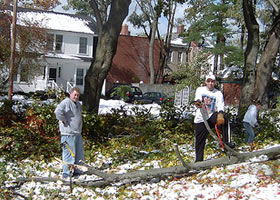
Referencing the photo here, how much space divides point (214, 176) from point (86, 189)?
6.82 feet

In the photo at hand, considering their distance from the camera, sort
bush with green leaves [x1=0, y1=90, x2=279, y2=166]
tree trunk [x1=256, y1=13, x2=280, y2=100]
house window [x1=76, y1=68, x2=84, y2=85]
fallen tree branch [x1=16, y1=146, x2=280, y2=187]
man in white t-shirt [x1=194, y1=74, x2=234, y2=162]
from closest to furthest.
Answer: fallen tree branch [x1=16, y1=146, x2=280, y2=187], man in white t-shirt [x1=194, y1=74, x2=234, y2=162], bush with green leaves [x1=0, y1=90, x2=279, y2=166], tree trunk [x1=256, y1=13, x2=280, y2=100], house window [x1=76, y1=68, x2=84, y2=85]

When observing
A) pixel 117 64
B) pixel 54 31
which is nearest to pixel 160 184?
pixel 54 31

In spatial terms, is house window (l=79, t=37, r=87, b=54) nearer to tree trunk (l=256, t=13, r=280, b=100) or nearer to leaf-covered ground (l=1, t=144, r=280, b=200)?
tree trunk (l=256, t=13, r=280, b=100)

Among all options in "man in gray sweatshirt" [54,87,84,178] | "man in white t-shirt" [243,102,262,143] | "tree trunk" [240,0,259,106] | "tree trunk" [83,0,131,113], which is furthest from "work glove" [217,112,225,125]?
"tree trunk" [240,0,259,106]

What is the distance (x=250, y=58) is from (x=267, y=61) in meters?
0.56

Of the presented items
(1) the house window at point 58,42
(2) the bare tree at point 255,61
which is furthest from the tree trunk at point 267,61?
(1) the house window at point 58,42

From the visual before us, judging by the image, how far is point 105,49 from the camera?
1092 cm

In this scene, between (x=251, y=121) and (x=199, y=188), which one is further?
(x=251, y=121)

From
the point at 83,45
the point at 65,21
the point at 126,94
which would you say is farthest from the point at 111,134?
the point at 65,21

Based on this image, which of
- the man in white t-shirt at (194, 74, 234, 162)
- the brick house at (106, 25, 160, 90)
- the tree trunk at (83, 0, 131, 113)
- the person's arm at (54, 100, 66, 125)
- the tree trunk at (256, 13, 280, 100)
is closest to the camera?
the man in white t-shirt at (194, 74, 234, 162)

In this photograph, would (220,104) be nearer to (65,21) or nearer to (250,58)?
(250,58)

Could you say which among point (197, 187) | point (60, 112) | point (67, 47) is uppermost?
point (67, 47)

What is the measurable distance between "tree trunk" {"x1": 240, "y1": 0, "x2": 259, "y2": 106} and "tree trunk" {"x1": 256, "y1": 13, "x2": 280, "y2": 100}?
0.29 metres

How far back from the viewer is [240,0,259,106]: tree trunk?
12.7m
